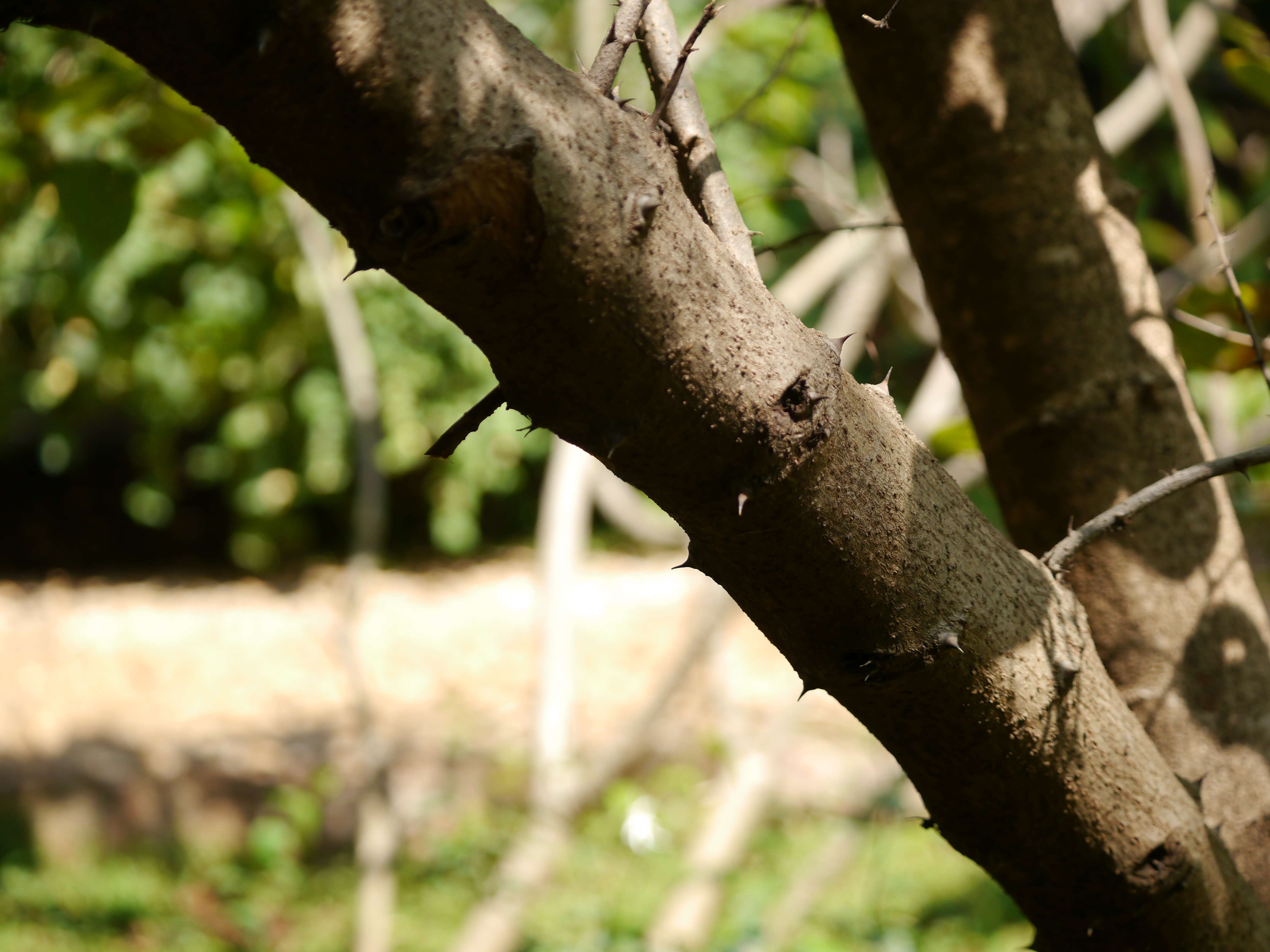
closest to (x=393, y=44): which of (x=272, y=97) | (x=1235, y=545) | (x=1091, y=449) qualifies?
(x=272, y=97)

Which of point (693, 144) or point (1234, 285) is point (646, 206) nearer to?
point (693, 144)

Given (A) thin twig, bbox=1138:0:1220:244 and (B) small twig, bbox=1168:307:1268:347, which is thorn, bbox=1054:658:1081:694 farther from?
(A) thin twig, bbox=1138:0:1220:244

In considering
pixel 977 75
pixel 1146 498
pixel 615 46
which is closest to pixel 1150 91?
pixel 977 75

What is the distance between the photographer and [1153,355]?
3.49 ft

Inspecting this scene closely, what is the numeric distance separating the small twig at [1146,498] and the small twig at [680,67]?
0.45m

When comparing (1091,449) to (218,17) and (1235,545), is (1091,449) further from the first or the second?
(218,17)

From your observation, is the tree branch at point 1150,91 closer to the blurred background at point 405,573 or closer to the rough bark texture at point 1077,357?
the blurred background at point 405,573

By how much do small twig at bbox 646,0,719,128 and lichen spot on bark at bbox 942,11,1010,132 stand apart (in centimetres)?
47

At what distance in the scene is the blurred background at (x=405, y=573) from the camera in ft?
8.22

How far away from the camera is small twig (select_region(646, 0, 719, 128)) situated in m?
0.60

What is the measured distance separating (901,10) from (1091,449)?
494 millimetres

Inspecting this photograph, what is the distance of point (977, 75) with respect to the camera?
41.3 inches

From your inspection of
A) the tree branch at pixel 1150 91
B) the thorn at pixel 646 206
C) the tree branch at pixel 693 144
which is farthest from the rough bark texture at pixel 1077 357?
the tree branch at pixel 1150 91

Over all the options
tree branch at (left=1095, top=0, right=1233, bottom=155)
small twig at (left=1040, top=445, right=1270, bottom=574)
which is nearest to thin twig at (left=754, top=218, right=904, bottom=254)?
small twig at (left=1040, top=445, right=1270, bottom=574)
